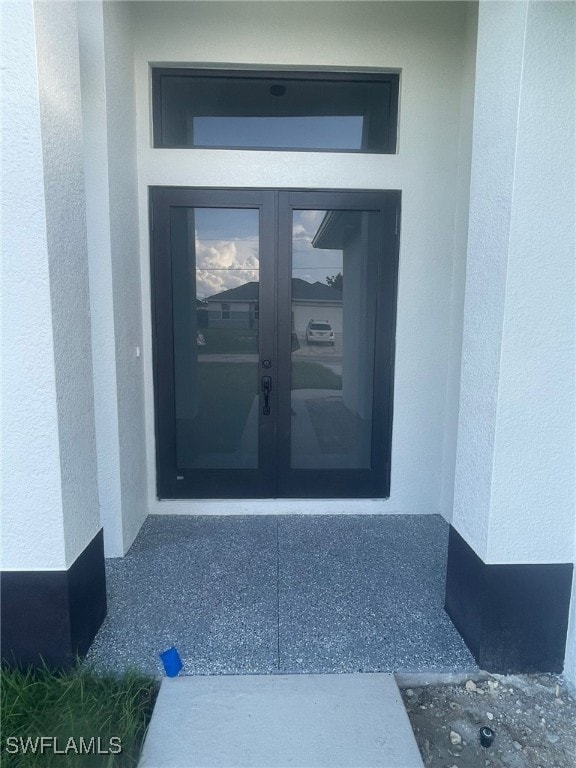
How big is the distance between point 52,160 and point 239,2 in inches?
88.7

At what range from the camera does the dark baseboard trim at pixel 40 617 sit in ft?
7.00

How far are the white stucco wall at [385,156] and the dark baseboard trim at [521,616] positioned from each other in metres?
1.63

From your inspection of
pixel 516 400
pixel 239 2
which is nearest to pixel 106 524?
pixel 516 400

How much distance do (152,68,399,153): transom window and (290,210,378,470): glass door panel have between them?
1.86ft

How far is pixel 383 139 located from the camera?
141 inches

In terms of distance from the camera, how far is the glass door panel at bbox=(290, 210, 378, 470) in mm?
3639

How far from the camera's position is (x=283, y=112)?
3.54m

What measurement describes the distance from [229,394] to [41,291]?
1.91 meters

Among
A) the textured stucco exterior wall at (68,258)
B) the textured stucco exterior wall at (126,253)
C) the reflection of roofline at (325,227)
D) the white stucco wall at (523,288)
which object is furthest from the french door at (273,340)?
the white stucco wall at (523,288)

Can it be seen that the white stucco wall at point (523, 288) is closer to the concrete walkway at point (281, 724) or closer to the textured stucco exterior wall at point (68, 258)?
the concrete walkway at point (281, 724)

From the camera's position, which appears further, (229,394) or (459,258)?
(229,394)

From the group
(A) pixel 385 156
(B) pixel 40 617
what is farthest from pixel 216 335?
(B) pixel 40 617

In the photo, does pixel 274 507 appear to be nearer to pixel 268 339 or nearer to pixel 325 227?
pixel 268 339

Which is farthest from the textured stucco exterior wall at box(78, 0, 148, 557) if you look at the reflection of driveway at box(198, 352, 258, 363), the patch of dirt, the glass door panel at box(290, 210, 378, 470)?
the patch of dirt
